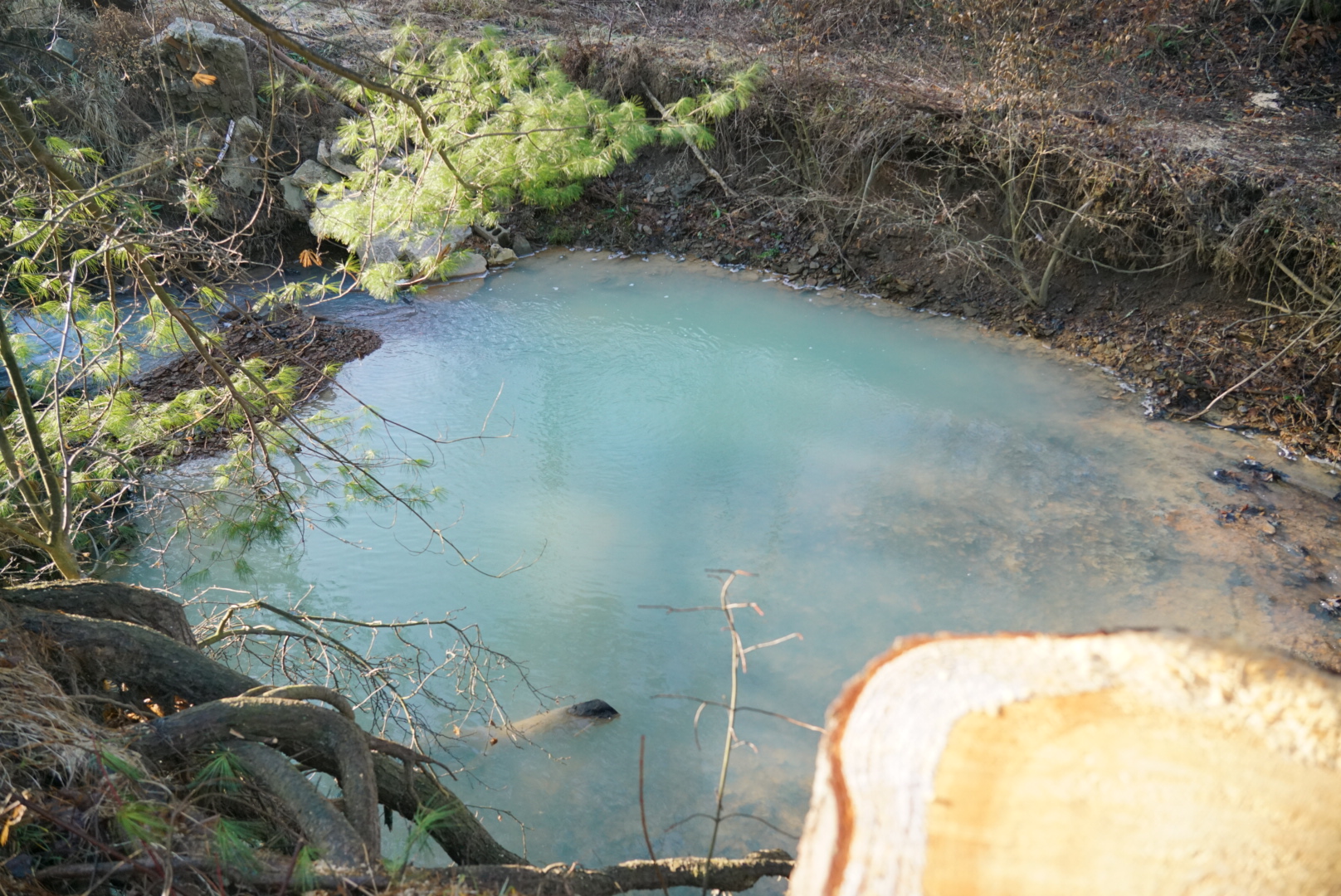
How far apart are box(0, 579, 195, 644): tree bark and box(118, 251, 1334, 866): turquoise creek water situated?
131 cm

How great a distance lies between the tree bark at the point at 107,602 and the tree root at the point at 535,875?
0.71 meters

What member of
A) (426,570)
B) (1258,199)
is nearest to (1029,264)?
(1258,199)

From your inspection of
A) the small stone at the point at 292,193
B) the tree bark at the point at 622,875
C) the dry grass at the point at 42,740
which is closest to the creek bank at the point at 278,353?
the small stone at the point at 292,193

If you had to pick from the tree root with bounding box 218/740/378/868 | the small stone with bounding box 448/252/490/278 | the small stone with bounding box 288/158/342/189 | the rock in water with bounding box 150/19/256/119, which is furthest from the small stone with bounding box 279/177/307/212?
the tree root with bounding box 218/740/378/868

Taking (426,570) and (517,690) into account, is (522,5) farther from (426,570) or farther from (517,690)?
(517,690)

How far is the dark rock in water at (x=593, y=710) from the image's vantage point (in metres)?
3.24

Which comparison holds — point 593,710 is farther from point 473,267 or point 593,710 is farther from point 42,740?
point 473,267

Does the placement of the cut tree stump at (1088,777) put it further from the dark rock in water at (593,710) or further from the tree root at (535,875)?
the dark rock in water at (593,710)

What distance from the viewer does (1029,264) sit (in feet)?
21.2

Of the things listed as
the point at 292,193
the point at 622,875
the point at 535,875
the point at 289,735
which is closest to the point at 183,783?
the point at 289,735

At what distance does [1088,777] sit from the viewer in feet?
2.73

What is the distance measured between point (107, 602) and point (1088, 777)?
6.83ft

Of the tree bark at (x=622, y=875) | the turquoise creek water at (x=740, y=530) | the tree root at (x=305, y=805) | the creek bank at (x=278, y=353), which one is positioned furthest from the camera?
the creek bank at (x=278, y=353)

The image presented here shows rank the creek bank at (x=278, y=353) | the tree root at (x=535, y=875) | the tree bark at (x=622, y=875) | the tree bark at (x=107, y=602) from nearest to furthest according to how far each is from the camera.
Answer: the tree root at (x=535, y=875) < the tree bark at (x=622, y=875) < the tree bark at (x=107, y=602) < the creek bank at (x=278, y=353)
